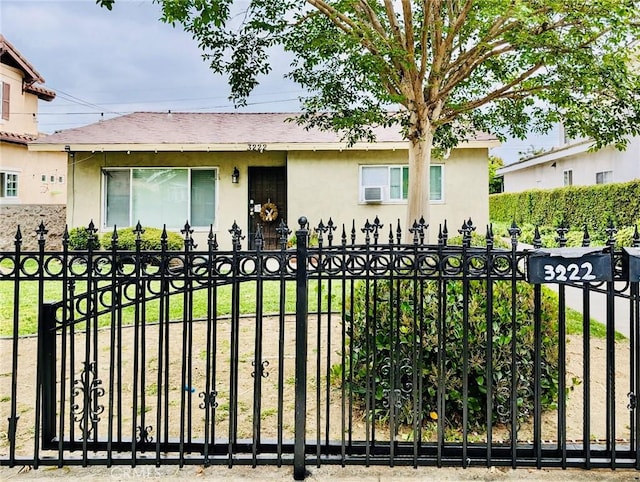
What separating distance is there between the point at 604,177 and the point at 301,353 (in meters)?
16.3

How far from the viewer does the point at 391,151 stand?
42.0 ft

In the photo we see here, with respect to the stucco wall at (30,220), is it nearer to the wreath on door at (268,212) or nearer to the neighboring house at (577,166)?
the wreath on door at (268,212)

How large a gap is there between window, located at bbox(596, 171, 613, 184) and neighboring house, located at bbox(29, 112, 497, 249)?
5.66 meters

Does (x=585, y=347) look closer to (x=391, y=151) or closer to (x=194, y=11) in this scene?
(x=194, y=11)

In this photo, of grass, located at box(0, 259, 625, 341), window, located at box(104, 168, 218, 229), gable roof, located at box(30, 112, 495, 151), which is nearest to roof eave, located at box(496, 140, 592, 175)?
gable roof, located at box(30, 112, 495, 151)

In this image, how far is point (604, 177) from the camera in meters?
15.9

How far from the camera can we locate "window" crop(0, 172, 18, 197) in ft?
59.1

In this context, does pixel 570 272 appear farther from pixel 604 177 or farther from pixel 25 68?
pixel 25 68

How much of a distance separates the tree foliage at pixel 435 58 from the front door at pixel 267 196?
19.8ft

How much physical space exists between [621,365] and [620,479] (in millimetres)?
2509

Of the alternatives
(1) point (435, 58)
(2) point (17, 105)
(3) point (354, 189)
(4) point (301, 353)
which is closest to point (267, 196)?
(3) point (354, 189)

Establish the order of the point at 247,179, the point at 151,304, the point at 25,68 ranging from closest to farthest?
1. the point at 151,304
2. the point at 247,179
3. the point at 25,68

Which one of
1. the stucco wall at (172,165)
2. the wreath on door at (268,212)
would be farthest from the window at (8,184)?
the wreath on door at (268,212)

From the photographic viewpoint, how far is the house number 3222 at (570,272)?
2809 mm
